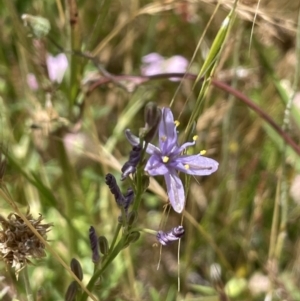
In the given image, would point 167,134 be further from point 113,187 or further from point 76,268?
point 76,268

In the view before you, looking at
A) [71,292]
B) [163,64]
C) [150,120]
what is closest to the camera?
[150,120]

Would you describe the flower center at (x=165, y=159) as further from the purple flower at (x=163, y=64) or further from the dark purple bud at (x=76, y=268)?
the purple flower at (x=163, y=64)

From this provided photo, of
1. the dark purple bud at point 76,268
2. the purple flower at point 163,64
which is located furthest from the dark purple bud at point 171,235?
the purple flower at point 163,64

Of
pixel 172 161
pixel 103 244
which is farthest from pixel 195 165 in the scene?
pixel 103 244

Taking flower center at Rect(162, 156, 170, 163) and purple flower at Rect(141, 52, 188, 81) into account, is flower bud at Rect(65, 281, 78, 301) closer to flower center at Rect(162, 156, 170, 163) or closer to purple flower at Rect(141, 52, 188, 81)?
flower center at Rect(162, 156, 170, 163)

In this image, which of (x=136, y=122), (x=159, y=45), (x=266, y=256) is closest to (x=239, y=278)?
(x=266, y=256)

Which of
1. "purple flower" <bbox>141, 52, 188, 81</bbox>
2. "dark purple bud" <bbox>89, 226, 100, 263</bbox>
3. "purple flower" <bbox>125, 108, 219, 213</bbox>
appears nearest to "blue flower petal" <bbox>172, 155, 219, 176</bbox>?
"purple flower" <bbox>125, 108, 219, 213</bbox>

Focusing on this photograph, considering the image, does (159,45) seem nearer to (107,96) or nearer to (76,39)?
(107,96)
